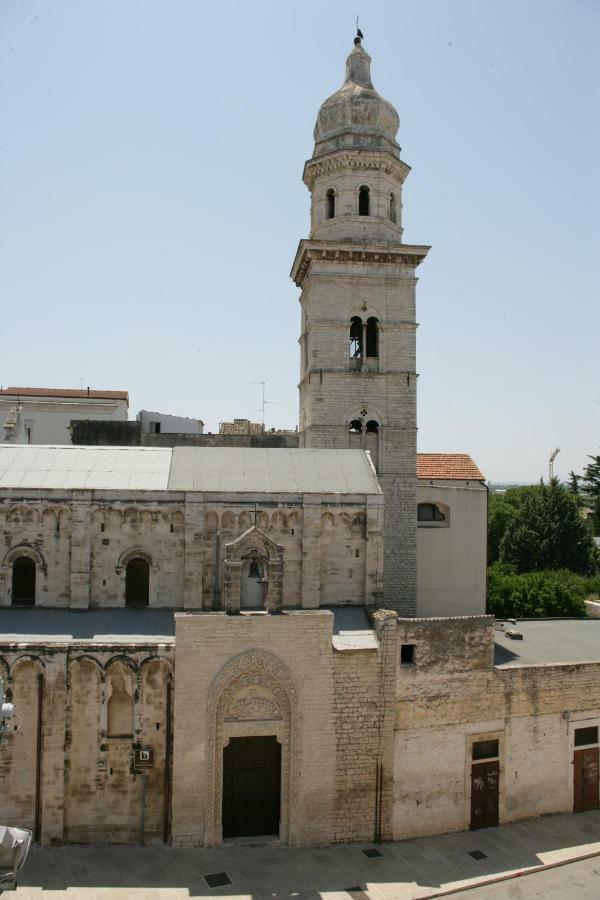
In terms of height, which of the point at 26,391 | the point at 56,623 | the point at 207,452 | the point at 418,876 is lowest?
the point at 418,876

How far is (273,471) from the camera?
896 inches

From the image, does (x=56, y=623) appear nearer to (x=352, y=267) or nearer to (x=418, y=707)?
(x=418, y=707)

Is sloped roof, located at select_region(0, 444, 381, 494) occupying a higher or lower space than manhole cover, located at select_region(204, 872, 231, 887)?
higher

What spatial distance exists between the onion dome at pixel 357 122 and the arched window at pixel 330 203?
1.60 meters

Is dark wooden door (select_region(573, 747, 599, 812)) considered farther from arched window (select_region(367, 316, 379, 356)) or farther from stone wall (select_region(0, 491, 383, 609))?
arched window (select_region(367, 316, 379, 356))

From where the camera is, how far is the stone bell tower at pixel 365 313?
2750 centimetres

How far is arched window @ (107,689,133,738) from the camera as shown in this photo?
17969 millimetres

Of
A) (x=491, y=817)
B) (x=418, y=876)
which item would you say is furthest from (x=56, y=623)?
(x=491, y=817)

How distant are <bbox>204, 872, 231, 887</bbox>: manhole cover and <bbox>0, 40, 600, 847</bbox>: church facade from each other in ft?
4.19

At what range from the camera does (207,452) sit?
23688mm

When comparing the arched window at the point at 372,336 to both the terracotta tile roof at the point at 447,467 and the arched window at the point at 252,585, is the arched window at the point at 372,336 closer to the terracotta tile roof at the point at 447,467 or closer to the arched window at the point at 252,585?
the terracotta tile roof at the point at 447,467

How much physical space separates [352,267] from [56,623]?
1692 cm

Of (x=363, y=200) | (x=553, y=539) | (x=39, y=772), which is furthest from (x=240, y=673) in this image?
(x=553, y=539)

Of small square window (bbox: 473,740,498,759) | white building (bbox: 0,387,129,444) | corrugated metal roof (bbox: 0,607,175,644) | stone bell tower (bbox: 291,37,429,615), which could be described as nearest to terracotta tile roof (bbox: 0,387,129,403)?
white building (bbox: 0,387,129,444)
